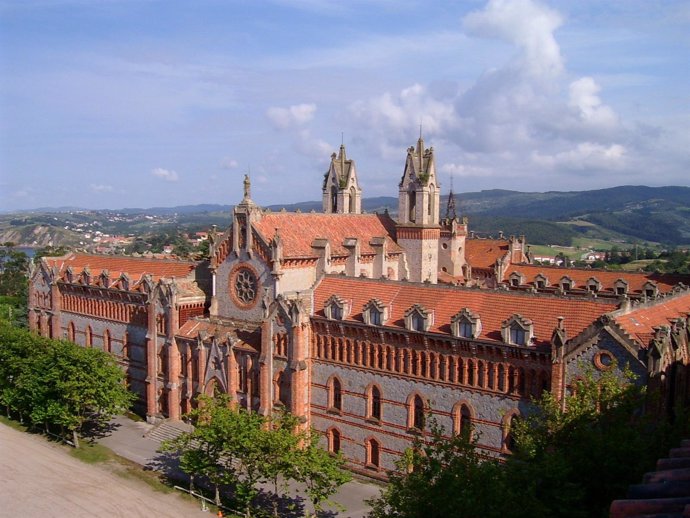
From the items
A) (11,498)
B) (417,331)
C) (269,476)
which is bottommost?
(11,498)

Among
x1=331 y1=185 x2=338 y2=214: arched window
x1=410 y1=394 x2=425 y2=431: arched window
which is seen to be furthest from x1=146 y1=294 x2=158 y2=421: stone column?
x1=410 y1=394 x2=425 y2=431: arched window

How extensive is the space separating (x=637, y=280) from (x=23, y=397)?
5997 cm

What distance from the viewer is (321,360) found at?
Answer: 177ft

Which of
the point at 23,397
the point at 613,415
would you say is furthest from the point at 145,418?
the point at 613,415

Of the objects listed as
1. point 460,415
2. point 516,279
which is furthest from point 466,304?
point 516,279

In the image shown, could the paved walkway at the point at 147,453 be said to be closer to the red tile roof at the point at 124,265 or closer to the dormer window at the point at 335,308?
the dormer window at the point at 335,308

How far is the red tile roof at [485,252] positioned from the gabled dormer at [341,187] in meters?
19.0

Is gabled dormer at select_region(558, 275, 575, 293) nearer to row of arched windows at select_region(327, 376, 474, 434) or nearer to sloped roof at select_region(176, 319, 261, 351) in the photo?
row of arched windows at select_region(327, 376, 474, 434)

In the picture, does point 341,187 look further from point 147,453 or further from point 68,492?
point 68,492

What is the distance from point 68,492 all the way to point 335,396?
21.4m

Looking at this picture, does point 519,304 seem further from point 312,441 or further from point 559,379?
point 312,441

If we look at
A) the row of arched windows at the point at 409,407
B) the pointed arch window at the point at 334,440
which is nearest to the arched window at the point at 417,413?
the row of arched windows at the point at 409,407

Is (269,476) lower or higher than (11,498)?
higher

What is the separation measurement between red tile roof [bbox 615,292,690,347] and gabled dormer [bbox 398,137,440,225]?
26.2m
